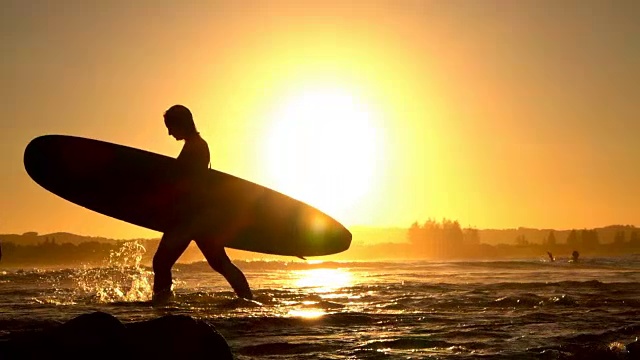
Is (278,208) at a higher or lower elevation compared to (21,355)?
higher

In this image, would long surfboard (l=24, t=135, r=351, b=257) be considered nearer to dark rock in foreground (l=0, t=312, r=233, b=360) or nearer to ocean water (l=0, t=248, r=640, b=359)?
ocean water (l=0, t=248, r=640, b=359)

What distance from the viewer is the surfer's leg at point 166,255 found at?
9.21 metres

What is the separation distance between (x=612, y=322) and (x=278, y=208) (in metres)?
4.89

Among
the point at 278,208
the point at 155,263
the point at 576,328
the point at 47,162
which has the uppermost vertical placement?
the point at 47,162

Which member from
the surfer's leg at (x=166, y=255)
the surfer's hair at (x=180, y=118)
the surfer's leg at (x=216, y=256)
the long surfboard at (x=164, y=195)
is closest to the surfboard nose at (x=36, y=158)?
the long surfboard at (x=164, y=195)

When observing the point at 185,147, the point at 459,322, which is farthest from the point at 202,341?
the point at 185,147

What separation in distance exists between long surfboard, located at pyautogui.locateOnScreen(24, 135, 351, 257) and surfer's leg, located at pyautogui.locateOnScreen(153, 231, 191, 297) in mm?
405

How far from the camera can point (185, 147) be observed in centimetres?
967

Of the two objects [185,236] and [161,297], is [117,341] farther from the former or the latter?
[161,297]

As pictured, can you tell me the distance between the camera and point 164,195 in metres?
10.3

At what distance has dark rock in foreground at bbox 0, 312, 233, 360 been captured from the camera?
4738 millimetres

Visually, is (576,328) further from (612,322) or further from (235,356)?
(235,356)

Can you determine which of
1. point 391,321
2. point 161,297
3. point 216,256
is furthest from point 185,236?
point 391,321

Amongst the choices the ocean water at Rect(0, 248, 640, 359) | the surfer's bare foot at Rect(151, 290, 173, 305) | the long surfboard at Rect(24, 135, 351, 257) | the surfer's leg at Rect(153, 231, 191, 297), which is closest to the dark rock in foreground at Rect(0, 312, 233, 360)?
the ocean water at Rect(0, 248, 640, 359)
